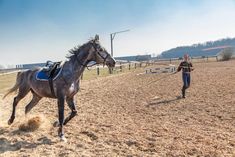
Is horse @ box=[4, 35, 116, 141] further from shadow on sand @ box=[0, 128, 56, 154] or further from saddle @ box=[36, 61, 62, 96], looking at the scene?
shadow on sand @ box=[0, 128, 56, 154]

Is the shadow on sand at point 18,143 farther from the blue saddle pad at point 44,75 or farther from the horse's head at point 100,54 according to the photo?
the horse's head at point 100,54

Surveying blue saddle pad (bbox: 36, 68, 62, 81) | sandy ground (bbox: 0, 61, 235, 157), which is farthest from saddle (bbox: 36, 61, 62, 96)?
sandy ground (bbox: 0, 61, 235, 157)

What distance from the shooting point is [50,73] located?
7199 millimetres

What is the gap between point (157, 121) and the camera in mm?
8344

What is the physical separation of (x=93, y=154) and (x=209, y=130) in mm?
2988

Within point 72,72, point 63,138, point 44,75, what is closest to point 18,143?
point 63,138

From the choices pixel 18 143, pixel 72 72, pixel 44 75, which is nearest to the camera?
pixel 18 143

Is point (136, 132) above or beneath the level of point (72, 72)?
beneath

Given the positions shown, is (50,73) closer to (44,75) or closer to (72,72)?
(44,75)

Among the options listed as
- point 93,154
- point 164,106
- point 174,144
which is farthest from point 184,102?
point 93,154

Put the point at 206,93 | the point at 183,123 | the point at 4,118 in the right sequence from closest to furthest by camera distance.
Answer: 1. the point at 183,123
2. the point at 4,118
3. the point at 206,93

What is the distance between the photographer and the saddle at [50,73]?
23.3 ft

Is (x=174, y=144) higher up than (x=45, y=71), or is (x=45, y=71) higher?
(x=45, y=71)

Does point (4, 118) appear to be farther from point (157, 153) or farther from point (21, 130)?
point (157, 153)
